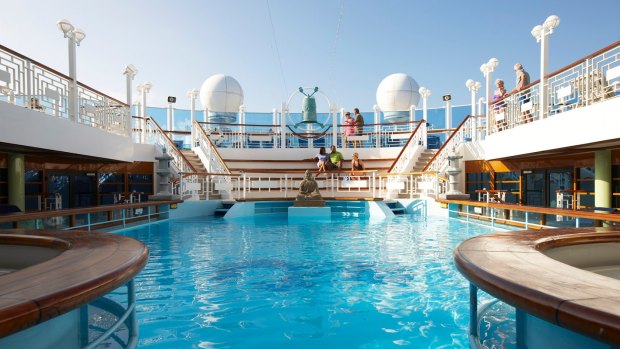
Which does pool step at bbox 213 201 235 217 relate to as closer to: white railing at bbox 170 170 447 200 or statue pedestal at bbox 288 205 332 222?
white railing at bbox 170 170 447 200

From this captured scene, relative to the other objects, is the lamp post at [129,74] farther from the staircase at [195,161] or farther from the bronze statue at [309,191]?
the bronze statue at [309,191]

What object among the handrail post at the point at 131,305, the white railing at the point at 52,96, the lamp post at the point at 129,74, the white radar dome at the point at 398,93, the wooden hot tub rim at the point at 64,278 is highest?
the white radar dome at the point at 398,93

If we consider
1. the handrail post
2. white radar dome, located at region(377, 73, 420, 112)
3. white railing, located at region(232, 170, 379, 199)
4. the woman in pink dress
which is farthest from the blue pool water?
white radar dome, located at region(377, 73, 420, 112)

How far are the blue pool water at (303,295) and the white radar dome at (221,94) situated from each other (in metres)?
16.4

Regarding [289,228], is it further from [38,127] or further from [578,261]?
[578,261]

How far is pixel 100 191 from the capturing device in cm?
1275

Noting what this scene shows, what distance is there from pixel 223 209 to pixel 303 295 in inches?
369

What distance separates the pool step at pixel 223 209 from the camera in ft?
41.1

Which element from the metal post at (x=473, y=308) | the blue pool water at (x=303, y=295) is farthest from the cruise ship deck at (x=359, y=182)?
the blue pool water at (x=303, y=295)

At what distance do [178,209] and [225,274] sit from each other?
7627 mm

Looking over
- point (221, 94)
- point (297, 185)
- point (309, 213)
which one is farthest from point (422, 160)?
point (221, 94)

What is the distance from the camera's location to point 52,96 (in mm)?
7816

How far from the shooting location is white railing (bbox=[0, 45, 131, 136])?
6703 mm

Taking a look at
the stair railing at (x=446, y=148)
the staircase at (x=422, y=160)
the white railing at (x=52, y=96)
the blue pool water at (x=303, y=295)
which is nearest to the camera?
the blue pool water at (x=303, y=295)
